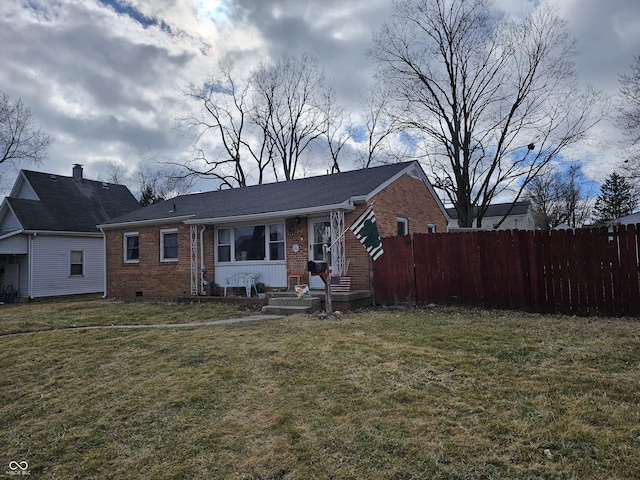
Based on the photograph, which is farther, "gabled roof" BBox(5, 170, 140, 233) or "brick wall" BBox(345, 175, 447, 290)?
"gabled roof" BBox(5, 170, 140, 233)

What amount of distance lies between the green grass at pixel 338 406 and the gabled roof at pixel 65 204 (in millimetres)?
14476

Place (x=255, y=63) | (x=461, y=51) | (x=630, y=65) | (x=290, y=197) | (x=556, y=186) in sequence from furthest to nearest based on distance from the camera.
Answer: (x=556, y=186)
(x=255, y=63)
(x=461, y=51)
(x=630, y=65)
(x=290, y=197)

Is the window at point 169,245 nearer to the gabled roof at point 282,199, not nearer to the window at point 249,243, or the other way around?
the gabled roof at point 282,199

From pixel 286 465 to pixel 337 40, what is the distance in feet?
56.9

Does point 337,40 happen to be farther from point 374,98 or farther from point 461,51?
point 374,98

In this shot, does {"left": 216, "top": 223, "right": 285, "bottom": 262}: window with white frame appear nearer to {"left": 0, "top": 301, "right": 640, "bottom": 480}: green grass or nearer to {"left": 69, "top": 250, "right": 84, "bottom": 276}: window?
{"left": 0, "top": 301, "right": 640, "bottom": 480}: green grass

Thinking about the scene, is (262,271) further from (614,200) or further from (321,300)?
(614,200)

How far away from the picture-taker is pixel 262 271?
504 inches

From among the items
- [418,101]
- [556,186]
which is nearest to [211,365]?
[418,101]

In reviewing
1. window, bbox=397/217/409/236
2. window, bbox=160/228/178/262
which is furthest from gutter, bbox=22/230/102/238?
window, bbox=397/217/409/236

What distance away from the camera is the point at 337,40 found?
16906 millimetres

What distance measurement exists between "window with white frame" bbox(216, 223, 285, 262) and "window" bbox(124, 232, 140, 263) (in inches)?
171

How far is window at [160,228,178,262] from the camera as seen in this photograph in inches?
581

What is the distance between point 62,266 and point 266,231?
12173mm
